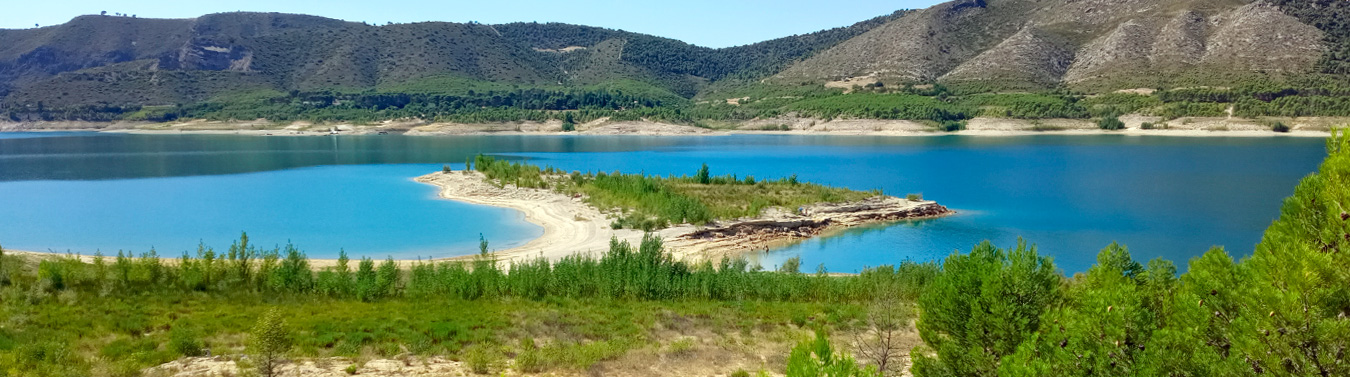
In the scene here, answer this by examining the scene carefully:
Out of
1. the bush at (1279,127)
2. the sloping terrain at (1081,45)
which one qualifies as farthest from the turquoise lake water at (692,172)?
the sloping terrain at (1081,45)

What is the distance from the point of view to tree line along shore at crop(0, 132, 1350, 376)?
531cm

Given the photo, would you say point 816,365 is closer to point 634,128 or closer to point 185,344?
point 185,344

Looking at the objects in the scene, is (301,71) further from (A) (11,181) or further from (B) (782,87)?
(A) (11,181)

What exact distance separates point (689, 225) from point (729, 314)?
13.3 m

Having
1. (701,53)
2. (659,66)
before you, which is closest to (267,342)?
(659,66)

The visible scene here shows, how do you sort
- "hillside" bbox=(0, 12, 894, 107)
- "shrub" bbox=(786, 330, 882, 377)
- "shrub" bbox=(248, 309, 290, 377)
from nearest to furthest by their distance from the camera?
1. "shrub" bbox=(786, 330, 882, 377)
2. "shrub" bbox=(248, 309, 290, 377)
3. "hillside" bbox=(0, 12, 894, 107)

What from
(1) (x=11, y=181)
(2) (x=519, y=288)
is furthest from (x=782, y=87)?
(2) (x=519, y=288)

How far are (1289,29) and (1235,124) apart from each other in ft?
79.0

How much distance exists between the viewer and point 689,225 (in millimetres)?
26625

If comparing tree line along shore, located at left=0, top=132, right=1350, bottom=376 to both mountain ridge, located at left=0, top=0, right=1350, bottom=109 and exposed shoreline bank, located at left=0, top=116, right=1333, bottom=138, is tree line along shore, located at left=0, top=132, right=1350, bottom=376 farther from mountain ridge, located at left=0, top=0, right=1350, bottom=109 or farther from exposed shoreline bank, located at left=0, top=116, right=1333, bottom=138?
mountain ridge, located at left=0, top=0, right=1350, bottom=109

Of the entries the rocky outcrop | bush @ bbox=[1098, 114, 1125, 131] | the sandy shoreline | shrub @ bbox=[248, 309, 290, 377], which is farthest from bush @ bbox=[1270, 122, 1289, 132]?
shrub @ bbox=[248, 309, 290, 377]

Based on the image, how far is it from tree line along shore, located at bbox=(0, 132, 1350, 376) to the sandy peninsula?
5246mm

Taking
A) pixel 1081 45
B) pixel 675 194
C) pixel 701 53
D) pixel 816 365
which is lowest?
pixel 675 194

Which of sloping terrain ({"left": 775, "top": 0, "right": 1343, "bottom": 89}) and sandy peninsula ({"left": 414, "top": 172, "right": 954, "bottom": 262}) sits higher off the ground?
sloping terrain ({"left": 775, "top": 0, "right": 1343, "bottom": 89})
